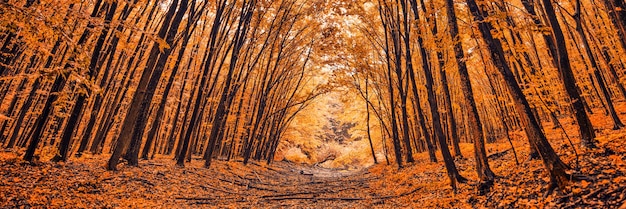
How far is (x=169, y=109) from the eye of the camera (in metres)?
27.2

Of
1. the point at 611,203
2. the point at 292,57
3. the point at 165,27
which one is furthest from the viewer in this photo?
the point at 292,57

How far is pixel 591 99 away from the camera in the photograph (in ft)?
87.0

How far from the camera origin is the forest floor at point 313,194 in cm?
500

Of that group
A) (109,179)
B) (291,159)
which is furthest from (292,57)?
(291,159)

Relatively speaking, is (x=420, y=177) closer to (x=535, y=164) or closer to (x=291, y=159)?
(x=535, y=164)

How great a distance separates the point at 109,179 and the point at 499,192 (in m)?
10.9

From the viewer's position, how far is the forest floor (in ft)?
16.4

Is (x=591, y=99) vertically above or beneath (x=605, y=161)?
above

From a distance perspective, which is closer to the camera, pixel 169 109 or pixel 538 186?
pixel 538 186

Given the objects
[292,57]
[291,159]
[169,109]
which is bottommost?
[291,159]

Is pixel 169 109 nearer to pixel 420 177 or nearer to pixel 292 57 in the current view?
pixel 292 57

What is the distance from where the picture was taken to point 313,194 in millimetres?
12023

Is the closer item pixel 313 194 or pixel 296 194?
pixel 296 194

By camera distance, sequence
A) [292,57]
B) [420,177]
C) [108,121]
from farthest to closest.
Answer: [292,57] < [108,121] < [420,177]
